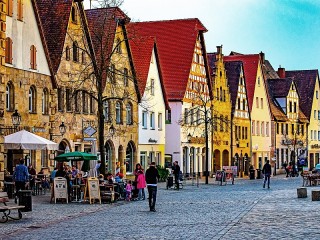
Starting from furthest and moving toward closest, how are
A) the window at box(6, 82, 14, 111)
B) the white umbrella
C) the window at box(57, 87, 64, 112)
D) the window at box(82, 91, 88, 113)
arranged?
the window at box(82, 91, 88, 113), the window at box(57, 87, 64, 112), the window at box(6, 82, 14, 111), the white umbrella

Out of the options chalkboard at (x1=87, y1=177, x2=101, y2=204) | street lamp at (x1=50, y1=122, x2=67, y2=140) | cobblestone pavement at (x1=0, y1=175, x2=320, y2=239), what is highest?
street lamp at (x1=50, y1=122, x2=67, y2=140)

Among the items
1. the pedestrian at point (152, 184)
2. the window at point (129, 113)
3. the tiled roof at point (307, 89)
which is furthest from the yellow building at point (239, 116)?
the pedestrian at point (152, 184)

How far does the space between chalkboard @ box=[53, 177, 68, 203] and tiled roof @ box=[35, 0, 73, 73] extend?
15.3m

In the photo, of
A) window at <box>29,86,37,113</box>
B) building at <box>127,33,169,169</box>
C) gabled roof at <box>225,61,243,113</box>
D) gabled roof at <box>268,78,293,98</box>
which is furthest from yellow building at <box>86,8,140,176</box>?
gabled roof at <box>268,78,293,98</box>

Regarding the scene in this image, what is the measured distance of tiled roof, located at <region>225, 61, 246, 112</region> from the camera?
81.2 m

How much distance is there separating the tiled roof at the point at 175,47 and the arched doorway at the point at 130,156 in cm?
931

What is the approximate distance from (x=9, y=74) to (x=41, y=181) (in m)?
5.87

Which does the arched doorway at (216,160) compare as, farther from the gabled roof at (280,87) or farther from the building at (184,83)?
the gabled roof at (280,87)

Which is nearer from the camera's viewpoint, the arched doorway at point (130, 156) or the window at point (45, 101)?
the window at point (45, 101)

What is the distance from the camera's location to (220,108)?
77.8 meters

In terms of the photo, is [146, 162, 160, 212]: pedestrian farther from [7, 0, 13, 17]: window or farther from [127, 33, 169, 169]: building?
[127, 33, 169, 169]: building

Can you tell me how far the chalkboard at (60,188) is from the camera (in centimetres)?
3328

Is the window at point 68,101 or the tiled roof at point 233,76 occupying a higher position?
the tiled roof at point 233,76

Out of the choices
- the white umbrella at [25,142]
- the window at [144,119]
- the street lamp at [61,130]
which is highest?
the window at [144,119]
